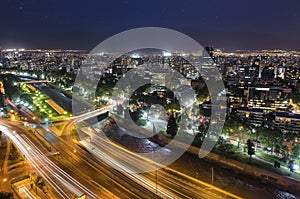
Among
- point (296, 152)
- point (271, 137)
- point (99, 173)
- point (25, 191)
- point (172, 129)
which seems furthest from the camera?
point (172, 129)

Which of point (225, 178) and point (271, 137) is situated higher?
point (271, 137)

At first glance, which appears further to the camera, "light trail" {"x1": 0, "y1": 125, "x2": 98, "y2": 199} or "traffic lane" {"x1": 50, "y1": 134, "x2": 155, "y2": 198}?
"traffic lane" {"x1": 50, "y1": 134, "x2": 155, "y2": 198}

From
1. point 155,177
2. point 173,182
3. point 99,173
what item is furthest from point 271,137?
point 99,173

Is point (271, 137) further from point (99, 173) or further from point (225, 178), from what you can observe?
point (99, 173)

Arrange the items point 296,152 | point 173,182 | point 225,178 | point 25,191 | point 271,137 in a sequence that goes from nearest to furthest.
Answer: point 25,191 < point 173,182 < point 225,178 < point 296,152 < point 271,137

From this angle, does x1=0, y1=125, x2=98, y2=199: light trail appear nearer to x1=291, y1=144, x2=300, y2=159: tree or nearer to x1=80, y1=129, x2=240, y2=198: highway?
x1=80, y1=129, x2=240, y2=198: highway

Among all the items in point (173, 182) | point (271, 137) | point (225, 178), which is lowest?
point (225, 178)

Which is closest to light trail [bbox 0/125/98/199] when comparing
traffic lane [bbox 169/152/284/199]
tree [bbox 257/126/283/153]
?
traffic lane [bbox 169/152/284/199]

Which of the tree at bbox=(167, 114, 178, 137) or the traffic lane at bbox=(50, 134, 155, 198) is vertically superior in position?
the tree at bbox=(167, 114, 178, 137)

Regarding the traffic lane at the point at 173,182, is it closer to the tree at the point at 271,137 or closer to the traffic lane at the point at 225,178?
the traffic lane at the point at 225,178

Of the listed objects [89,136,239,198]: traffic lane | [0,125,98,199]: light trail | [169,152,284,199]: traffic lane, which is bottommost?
[169,152,284,199]: traffic lane

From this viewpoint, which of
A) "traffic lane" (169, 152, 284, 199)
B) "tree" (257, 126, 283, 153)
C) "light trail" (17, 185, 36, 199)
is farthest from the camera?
"tree" (257, 126, 283, 153)

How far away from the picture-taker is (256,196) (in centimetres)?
361

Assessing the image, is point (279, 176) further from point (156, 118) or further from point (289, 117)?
point (156, 118)
